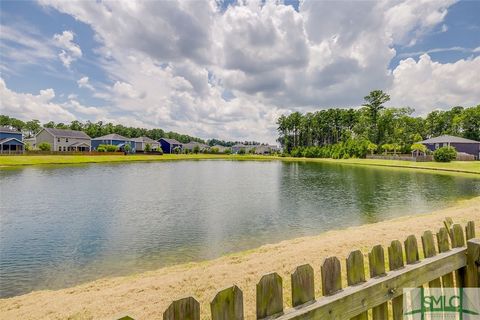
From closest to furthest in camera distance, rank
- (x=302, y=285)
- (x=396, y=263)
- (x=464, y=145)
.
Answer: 1. (x=302, y=285)
2. (x=396, y=263)
3. (x=464, y=145)

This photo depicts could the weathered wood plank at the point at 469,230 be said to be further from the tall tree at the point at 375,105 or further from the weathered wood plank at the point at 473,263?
the tall tree at the point at 375,105

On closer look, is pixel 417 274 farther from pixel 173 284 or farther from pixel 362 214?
pixel 362 214

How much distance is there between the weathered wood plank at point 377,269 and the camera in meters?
2.39

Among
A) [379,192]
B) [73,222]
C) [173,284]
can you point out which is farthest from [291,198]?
[173,284]

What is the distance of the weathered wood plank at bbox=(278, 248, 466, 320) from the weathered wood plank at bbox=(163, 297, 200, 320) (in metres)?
0.61

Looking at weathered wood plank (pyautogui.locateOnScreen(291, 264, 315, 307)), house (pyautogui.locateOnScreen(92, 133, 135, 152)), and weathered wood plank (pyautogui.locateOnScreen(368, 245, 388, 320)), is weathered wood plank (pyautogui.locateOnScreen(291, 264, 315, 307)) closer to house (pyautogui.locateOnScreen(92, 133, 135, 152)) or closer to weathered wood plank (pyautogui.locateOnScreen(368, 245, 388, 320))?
weathered wood plank (pyautogui.locateOnScreen(368, 245, 388, 320))

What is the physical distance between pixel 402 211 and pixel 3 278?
18.9 m

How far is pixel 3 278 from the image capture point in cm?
817

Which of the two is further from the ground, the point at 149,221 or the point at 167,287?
the point at 167,287

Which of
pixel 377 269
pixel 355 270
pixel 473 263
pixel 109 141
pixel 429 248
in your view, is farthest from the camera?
pixel 109 141

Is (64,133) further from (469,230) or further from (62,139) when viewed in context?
(469,230)

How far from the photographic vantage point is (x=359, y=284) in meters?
Result: 2.31

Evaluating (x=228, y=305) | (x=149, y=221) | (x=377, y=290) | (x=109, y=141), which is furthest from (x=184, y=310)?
(x=109, y=141)

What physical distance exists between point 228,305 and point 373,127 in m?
97.2
